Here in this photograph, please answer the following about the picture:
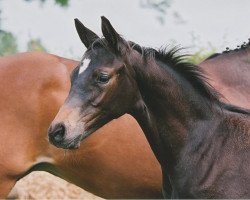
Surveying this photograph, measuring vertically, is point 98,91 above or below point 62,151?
above

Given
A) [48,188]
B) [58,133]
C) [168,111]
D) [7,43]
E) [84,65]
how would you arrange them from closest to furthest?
[58,133]
[84,65]
[168,111]
[48,188]
[7,43]

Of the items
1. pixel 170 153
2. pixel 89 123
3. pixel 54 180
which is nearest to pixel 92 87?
pixel 89 123

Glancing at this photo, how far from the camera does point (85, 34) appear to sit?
18.7 ft

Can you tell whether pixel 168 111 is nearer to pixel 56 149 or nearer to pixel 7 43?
pixel 56 149

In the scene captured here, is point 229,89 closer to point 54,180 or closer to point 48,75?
point 48,75

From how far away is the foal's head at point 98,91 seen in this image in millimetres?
5258

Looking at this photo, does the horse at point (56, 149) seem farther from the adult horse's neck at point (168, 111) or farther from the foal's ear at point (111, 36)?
the foal's ear at point (111, 36)

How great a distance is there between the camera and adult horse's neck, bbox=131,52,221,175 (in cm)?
550

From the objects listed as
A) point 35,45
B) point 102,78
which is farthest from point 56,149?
point 35,45

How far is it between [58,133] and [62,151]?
1.66 m

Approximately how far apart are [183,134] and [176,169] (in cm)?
26

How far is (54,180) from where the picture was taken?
366 inches

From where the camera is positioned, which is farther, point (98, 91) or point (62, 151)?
point (62, 151)

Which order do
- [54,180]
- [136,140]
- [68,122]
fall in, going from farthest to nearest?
[54,180] → [136,140] → [68,122]
